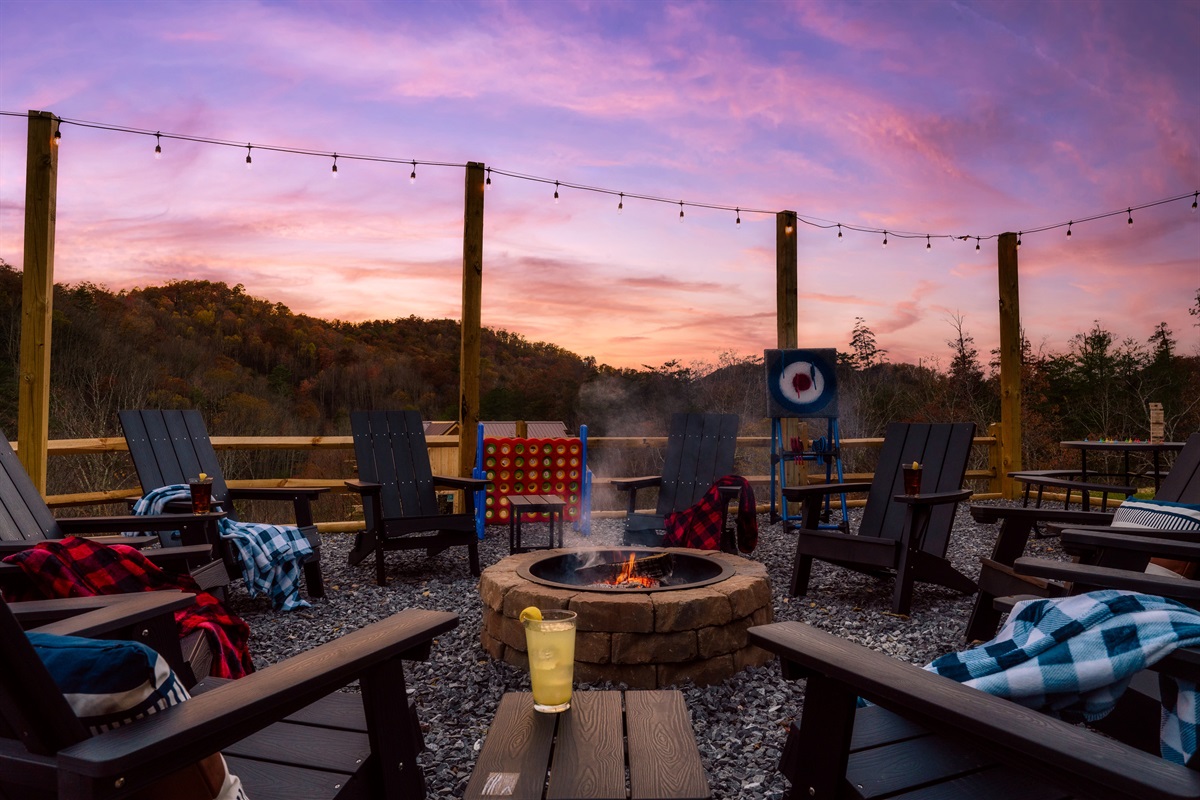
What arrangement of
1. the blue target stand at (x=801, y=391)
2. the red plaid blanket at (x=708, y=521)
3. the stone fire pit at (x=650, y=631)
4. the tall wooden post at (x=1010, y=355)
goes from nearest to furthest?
the stone fire pit at (x=650, y=631), the red plaid blanket at (x=708, y=521), the blue target stand at (x=801, y=391), the tall wooden post at (x=1010, y=355)

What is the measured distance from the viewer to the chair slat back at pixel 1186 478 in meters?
2.58

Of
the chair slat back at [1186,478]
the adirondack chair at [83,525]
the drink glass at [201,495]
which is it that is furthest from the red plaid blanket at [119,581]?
the chair slat back at [1186,478]

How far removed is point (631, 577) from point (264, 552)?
172 centimetres

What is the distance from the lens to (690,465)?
4742 mm

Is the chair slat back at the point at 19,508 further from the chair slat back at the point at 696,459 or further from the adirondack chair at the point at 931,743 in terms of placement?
the chair slat back at the point at 696,459

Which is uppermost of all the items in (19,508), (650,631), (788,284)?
(788,284)

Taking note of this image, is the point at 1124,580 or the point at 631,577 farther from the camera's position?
the point at 631,577

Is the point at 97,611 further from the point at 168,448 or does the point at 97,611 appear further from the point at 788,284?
the point at 788,284

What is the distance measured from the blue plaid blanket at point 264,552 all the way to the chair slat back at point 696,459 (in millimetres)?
2158

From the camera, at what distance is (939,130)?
22.1 ft

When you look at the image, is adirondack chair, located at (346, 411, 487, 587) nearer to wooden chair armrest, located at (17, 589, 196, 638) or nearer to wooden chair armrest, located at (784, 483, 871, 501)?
wooden chair armrest, located at (784, 483, 871, 501)

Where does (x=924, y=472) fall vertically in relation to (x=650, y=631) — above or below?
above

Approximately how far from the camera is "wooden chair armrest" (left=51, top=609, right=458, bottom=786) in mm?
735

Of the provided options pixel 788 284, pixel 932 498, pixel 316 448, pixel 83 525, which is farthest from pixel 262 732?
pixel 788 284
